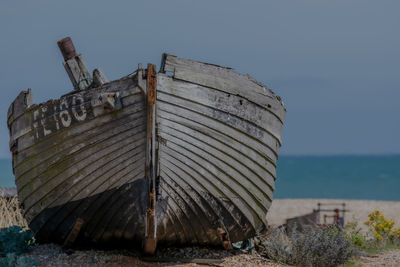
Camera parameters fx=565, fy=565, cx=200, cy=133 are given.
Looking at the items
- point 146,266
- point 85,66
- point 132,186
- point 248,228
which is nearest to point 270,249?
point 248,228

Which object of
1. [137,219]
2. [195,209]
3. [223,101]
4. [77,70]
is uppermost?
[77,70]

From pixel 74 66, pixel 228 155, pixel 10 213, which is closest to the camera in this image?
pixel 228 155

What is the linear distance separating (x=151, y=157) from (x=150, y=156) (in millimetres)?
15

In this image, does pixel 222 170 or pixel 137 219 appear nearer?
pixel 137 219

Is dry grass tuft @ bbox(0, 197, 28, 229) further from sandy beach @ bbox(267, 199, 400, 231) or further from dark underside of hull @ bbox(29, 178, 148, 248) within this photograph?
sandy beach @ bbox(267, 199, 400, 231)

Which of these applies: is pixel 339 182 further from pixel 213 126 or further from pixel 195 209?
pixel 213 126

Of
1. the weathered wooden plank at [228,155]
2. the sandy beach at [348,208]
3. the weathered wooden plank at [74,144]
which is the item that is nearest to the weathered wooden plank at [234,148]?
the weathered wooden plank at [228,155]

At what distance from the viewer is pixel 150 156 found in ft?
19.5

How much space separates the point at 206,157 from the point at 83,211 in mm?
1589

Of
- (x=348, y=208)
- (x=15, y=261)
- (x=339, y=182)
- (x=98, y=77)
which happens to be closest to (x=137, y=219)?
(x=15, y=261)

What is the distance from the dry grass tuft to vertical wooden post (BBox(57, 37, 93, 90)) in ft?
10.9

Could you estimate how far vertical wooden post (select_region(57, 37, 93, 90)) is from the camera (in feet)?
25.8

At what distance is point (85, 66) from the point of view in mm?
7914

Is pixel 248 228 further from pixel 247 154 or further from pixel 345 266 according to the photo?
pixel 345 266
